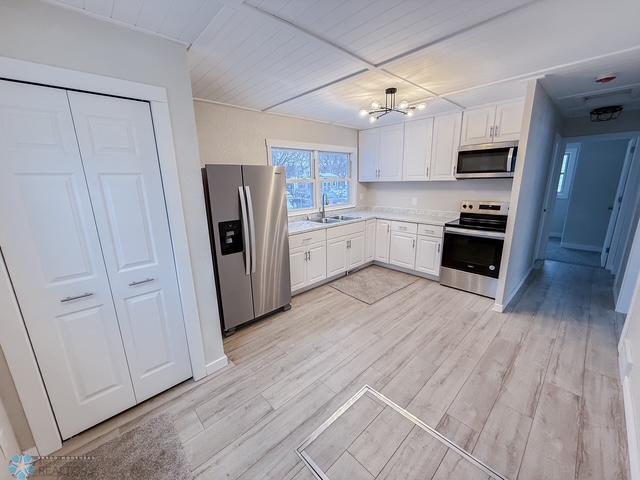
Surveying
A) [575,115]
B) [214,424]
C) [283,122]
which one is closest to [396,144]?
[283,122]

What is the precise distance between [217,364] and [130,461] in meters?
0.76

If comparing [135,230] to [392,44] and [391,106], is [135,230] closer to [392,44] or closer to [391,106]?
[392,44]

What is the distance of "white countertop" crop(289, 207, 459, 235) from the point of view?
3512 millimetres

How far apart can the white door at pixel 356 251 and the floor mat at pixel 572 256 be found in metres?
3.86

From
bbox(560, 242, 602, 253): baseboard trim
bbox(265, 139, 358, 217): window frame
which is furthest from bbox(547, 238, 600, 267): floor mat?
bbox(265, 139, 358, 217): window frame

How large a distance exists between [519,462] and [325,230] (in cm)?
277

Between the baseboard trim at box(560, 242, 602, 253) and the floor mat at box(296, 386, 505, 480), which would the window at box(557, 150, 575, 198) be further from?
the floor mat at box(296, 386, 505, 480)

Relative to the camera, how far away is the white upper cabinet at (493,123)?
2.97 meters

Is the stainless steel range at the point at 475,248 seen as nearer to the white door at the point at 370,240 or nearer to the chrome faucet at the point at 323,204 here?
the white door at the point at 370,240

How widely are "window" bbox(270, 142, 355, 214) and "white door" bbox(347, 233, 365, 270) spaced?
83cm

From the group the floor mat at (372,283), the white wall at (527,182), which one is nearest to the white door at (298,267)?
the floor mat at (372,283)

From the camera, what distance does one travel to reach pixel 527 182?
2.83 m

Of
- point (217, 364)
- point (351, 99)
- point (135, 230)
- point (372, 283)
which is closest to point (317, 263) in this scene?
point (372, 283)

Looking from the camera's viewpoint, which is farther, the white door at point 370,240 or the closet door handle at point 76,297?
the white door at point 370,240
